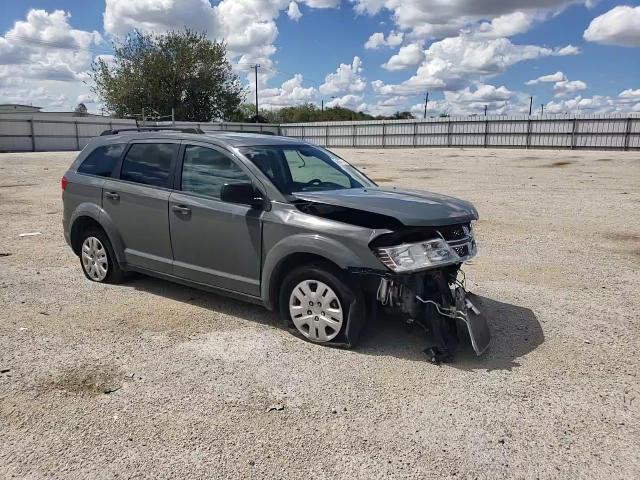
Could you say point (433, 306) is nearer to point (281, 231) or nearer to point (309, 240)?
point (309, 240)

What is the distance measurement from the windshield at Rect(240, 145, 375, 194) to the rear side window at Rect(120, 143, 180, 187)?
36.9 inches

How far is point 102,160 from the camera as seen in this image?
596 cm

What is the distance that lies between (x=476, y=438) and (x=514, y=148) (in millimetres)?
43128

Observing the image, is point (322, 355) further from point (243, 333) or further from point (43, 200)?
point (43, 200)

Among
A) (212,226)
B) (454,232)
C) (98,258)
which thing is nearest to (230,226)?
(212,226)

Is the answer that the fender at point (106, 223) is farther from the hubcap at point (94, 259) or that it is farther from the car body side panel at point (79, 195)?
the hubcap at point (94, 259)

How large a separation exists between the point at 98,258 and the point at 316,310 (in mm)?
3022

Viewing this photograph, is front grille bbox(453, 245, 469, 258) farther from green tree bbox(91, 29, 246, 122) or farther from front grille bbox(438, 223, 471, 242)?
green tree bbox(91, 29, 246, 122)

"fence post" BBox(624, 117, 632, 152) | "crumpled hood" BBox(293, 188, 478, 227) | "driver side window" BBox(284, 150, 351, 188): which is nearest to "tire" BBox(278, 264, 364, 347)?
"crumpled hood" BBox(293, 188, 478, 227)

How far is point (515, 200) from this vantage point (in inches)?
510

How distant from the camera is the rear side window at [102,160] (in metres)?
5.83

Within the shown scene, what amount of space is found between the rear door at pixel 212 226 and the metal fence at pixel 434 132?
115ft

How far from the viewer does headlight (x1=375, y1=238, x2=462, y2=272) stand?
3.86m

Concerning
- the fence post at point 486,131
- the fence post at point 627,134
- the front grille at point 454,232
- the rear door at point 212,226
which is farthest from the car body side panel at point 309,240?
the fence post at point 486,131
